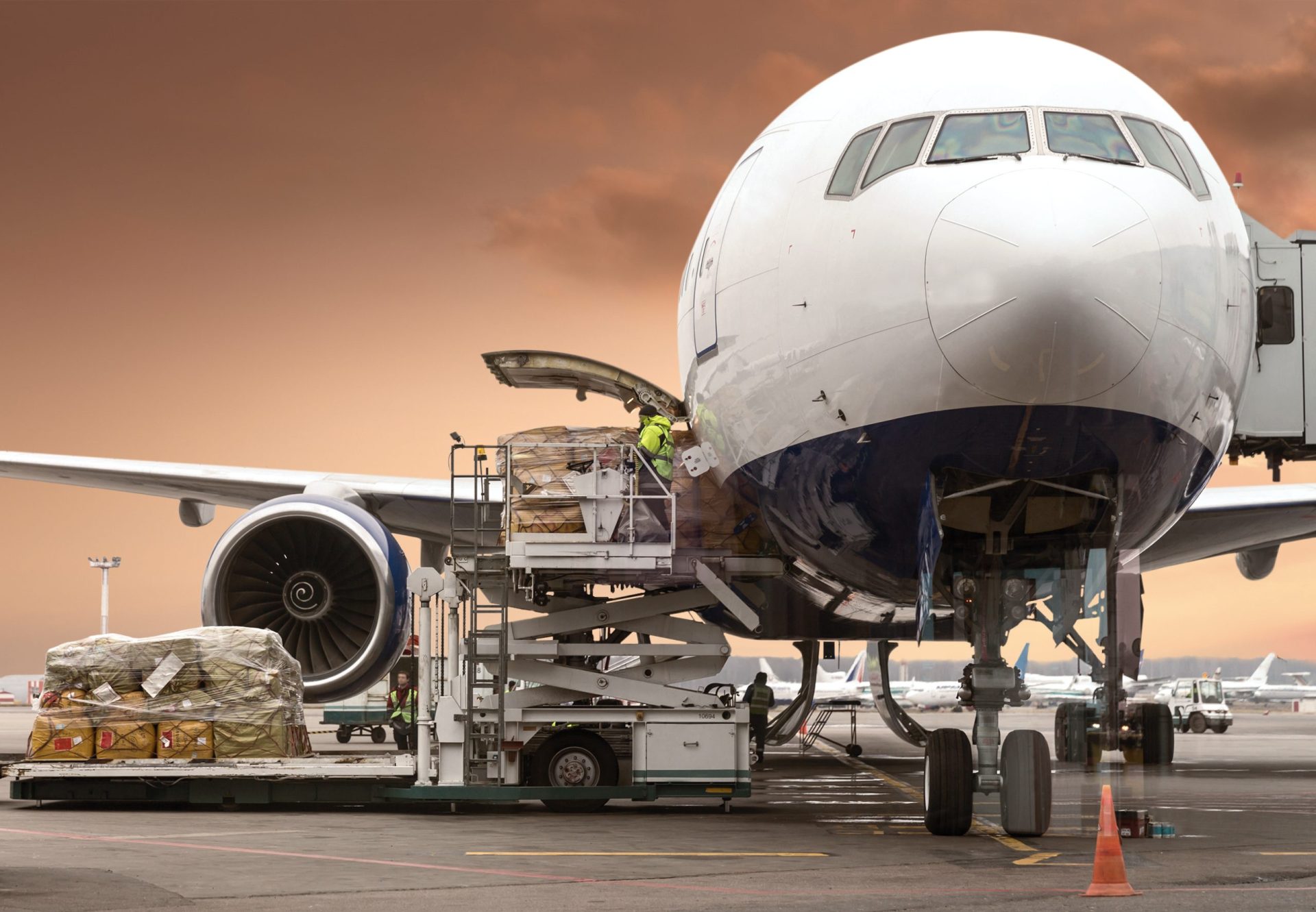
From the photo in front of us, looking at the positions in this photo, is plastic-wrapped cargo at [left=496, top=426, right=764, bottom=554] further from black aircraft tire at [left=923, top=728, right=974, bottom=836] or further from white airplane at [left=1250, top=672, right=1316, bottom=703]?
white airplane at [left=1250, top=672, right=1316, bottom=703]

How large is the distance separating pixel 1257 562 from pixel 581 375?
8931 millimetres

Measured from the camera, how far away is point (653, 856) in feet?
30.2

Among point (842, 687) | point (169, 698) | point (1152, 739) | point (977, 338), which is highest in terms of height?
point (977, 338)

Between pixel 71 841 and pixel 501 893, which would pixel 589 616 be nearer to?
pixel 71 841

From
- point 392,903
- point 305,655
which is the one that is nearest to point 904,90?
point 392,903

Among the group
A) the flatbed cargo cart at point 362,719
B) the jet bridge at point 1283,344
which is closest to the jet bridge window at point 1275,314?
the jet bridge at point 1283,344

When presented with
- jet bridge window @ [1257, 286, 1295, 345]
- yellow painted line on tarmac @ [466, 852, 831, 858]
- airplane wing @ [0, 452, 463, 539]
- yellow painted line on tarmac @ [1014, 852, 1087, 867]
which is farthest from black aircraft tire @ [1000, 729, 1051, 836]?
airplane wing @ [0, 452, 463, 539]

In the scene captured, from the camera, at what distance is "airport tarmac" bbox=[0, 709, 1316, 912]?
7219mm

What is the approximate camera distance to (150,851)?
9.38 metres

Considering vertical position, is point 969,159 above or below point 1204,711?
above

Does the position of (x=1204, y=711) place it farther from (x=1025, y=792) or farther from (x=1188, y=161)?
(x=1188, y=161)

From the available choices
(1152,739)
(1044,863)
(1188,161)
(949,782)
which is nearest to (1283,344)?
(1188,161)

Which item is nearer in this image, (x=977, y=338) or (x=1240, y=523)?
(x=977, y=338)

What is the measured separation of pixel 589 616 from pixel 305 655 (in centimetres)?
310
